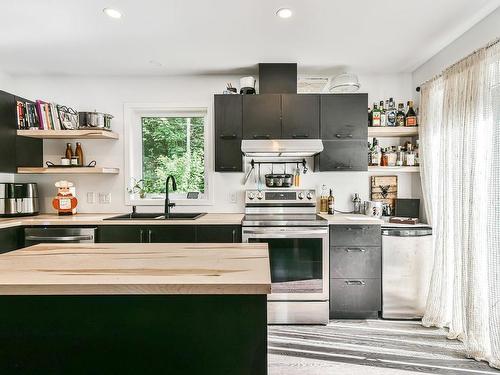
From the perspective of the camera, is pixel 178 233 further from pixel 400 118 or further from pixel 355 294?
pixel 400 118

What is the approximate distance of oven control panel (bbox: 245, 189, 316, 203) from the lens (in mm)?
3350

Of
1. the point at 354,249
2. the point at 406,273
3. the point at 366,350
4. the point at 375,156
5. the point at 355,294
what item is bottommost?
the point at 366,350

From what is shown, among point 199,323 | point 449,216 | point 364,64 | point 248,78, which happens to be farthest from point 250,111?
point 199,323

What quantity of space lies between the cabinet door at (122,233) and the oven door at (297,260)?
0.99 m

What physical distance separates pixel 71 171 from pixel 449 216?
11.9ft

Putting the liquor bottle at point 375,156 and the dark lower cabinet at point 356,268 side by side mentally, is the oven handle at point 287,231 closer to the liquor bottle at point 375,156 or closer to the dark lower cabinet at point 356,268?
the dark lower cabinet at point 356,268

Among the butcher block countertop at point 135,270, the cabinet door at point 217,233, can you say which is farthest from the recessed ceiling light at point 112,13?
the cabinet door at point 217,233

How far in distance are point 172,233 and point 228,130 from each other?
1.18m

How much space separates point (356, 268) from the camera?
2.82 meters

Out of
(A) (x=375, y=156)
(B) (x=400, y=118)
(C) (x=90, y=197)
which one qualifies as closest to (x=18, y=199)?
(C) (x=90, y=197)

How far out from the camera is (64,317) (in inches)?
47.3

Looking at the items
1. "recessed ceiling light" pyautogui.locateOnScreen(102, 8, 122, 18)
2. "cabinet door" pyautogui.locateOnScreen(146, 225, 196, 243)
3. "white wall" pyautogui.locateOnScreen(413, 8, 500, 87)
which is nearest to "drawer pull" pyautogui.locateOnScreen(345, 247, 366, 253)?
"cabinet door" pyautogui.locateOnScreen(146, 225, 196, 243)

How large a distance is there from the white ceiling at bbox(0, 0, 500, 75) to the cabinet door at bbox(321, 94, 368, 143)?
0.46 metres

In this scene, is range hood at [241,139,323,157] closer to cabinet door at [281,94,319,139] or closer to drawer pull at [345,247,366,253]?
cabinet door at [281,94,319,139]
